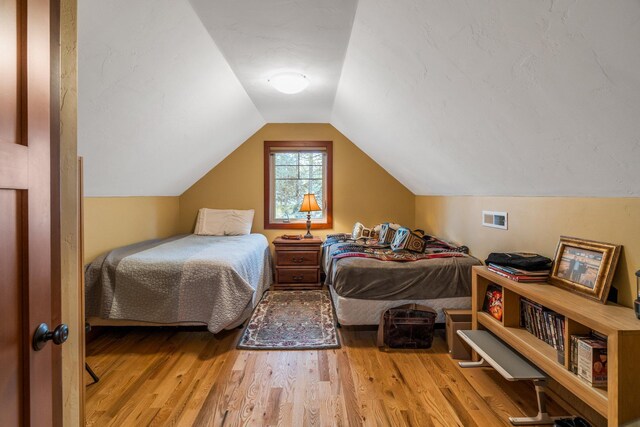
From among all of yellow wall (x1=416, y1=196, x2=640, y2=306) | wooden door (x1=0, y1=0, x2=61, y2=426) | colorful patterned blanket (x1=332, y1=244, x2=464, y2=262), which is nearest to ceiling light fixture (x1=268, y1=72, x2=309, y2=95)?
colorful patterned blanket (x1=332, y1=244, x2=464, y2=262)

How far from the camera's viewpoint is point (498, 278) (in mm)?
2023

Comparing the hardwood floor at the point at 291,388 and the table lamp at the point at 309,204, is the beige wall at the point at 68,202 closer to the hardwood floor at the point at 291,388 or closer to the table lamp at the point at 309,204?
the hardwood floor at the point at 291,388

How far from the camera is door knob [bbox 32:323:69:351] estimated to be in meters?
0.79

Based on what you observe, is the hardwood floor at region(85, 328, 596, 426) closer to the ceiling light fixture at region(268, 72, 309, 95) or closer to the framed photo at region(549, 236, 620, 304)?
the framed photo at region(549, 236, 620, 304)

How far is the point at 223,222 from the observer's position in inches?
175

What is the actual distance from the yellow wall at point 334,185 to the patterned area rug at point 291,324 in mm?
1221

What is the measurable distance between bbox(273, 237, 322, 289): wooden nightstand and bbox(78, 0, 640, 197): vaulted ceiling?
152 centimetres

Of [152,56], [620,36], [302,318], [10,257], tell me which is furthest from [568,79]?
[302,318]

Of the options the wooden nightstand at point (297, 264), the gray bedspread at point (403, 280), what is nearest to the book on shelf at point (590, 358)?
the gray bedspread at point (403, 280)

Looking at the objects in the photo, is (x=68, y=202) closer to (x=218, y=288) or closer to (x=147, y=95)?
(x=147, y=95)

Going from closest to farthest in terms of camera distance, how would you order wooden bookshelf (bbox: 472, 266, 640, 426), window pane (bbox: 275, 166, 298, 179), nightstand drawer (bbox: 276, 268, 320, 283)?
wooden bookshelf (bbox: 472, 266, 640, 426)
nightstand drawer (bbox: 276, 268, 320, 283)
window pane (bbox: 275, 166, 298, 179)

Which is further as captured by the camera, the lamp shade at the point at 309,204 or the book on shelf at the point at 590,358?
the lamp shade at the point at 309,204

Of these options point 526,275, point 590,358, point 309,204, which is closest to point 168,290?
point 309,204

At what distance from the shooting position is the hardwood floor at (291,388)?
1.75 metres
